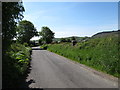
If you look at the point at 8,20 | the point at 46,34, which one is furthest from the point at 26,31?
the point at 8,20

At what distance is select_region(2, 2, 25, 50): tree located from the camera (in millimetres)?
6914

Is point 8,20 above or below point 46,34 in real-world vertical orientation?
below

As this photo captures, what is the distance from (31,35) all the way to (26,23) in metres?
Result: 6.15

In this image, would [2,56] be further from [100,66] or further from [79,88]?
[100,66]

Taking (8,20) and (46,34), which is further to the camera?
(46,34)

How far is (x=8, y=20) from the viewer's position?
712 centimetres

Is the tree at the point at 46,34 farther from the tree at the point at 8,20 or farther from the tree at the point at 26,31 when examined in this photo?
the tree at the point at 8,20

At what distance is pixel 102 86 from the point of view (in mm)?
6910

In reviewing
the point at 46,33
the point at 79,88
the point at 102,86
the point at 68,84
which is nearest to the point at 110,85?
the point at 102,86

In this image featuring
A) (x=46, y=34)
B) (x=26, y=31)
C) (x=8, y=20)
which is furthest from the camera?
(x=46, y=34)

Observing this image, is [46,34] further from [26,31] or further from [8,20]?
[8,20]

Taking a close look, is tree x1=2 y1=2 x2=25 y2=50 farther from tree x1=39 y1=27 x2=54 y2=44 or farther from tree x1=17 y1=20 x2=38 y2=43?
tree x1=39 y1=27 x2=54 y2=44

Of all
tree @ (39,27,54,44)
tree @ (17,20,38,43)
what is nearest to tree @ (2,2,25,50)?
tree @ (17,20,38,43)

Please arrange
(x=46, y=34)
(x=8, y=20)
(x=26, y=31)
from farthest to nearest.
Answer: (x=46, y=34) → (x=26, y=31) → (x=8, y=20)
